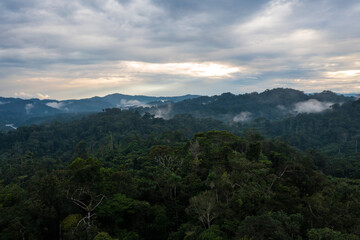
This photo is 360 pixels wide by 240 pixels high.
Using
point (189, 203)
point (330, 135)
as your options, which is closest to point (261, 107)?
point (330, 135)

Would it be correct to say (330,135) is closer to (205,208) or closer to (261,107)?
(205,208)

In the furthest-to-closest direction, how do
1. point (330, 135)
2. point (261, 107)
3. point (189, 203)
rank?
point (261, 107)
point (330, 135)
point (189, 203)

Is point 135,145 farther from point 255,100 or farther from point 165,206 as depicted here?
point 255,100

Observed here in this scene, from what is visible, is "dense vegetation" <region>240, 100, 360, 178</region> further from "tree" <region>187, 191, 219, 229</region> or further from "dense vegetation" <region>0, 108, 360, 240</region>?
"tree" <region>187, 191, 219, 229</region>

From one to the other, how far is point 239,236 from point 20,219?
12.8 meters

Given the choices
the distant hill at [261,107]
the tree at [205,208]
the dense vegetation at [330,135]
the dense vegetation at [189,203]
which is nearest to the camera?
the dense vegetation at [189,203]

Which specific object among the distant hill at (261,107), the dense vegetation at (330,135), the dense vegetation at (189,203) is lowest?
the dense vegetation at (330,135)

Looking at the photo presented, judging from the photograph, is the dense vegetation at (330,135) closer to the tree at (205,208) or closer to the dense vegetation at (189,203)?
the dense vegetation at (189,203)

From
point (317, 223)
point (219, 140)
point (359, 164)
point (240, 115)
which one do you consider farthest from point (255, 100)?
point (317, 223)

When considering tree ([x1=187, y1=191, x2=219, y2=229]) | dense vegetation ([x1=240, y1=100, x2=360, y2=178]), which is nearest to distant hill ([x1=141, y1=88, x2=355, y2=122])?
dense vegetation ([x1=240, y1=100, x2=360, y2=178])

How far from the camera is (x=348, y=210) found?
13.3 meters

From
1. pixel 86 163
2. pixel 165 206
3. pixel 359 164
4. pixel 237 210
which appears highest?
pixel 86 163

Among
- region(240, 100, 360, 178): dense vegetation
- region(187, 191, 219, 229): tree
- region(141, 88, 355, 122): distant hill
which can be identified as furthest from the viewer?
region(141, 88, 355, 122): distant hill

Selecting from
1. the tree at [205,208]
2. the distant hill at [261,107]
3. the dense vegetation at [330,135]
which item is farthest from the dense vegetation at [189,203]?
the distant hill at [261,107]
